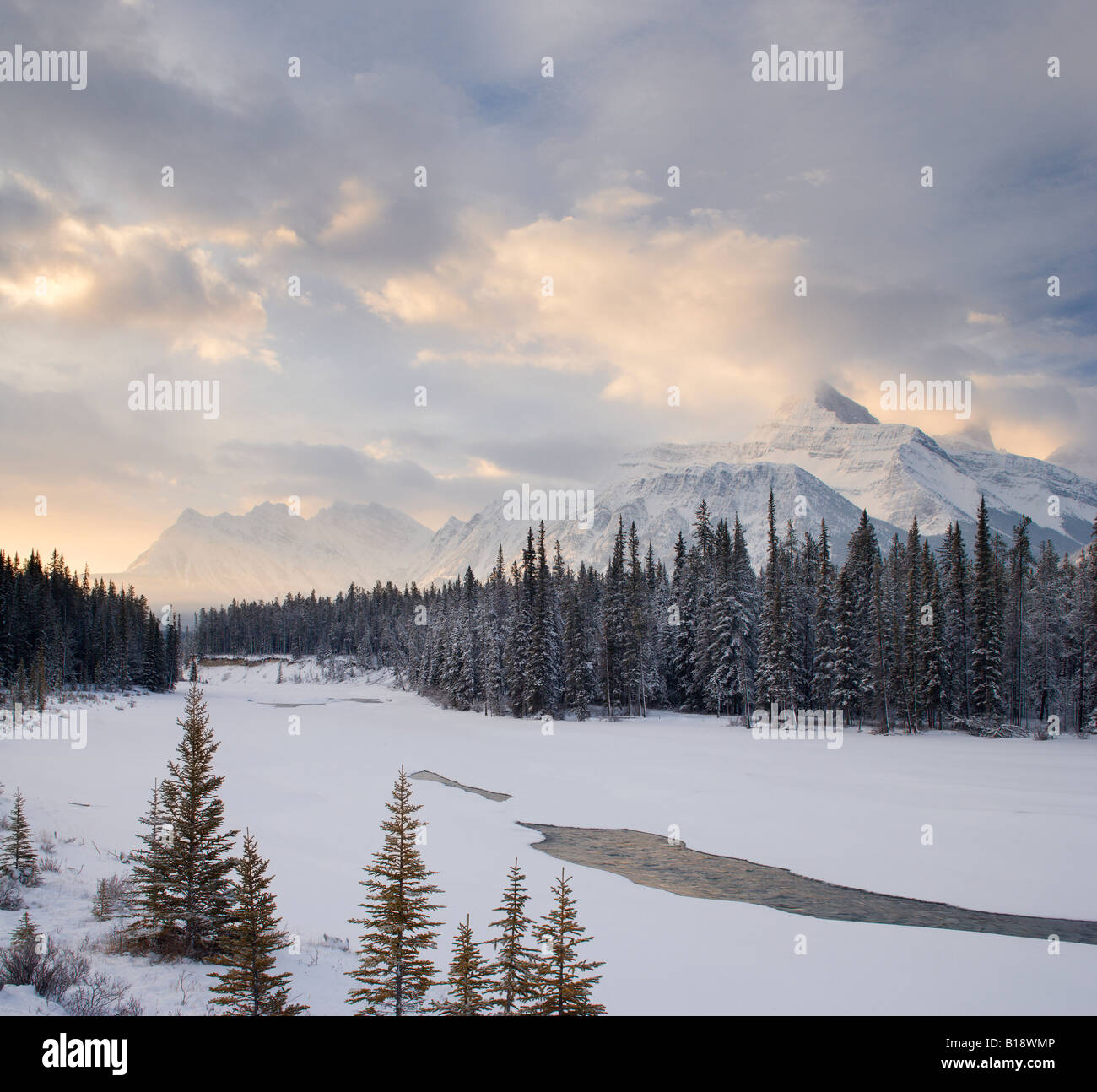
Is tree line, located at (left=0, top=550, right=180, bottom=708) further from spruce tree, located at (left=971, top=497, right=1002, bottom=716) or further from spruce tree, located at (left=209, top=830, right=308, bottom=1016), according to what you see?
spruce tree, located at (left=971, top=497, right=1002, bottom=716)

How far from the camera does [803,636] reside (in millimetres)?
72062

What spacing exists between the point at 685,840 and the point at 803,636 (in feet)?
174

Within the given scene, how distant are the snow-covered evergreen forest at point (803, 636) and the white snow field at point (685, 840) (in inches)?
365

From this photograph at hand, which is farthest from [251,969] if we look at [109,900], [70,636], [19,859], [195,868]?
[70,636]

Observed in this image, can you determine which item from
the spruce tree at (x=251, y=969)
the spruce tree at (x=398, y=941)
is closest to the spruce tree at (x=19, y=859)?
the spruce tree at (x=251, y=969)

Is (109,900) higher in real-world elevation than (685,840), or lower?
higher

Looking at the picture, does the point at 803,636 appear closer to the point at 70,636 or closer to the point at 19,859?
the point at 19,859

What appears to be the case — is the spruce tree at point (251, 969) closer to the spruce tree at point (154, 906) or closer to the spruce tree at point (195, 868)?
the spruce tree at point (195, 868)

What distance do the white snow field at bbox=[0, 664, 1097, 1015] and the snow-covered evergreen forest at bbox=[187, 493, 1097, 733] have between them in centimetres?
926

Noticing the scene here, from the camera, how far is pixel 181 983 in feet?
31.7

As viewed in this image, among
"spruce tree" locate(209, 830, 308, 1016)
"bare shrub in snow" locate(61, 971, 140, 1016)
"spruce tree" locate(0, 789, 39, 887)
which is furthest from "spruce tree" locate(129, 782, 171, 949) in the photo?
"spruce tree" locate(0, 789, 39, 887)
